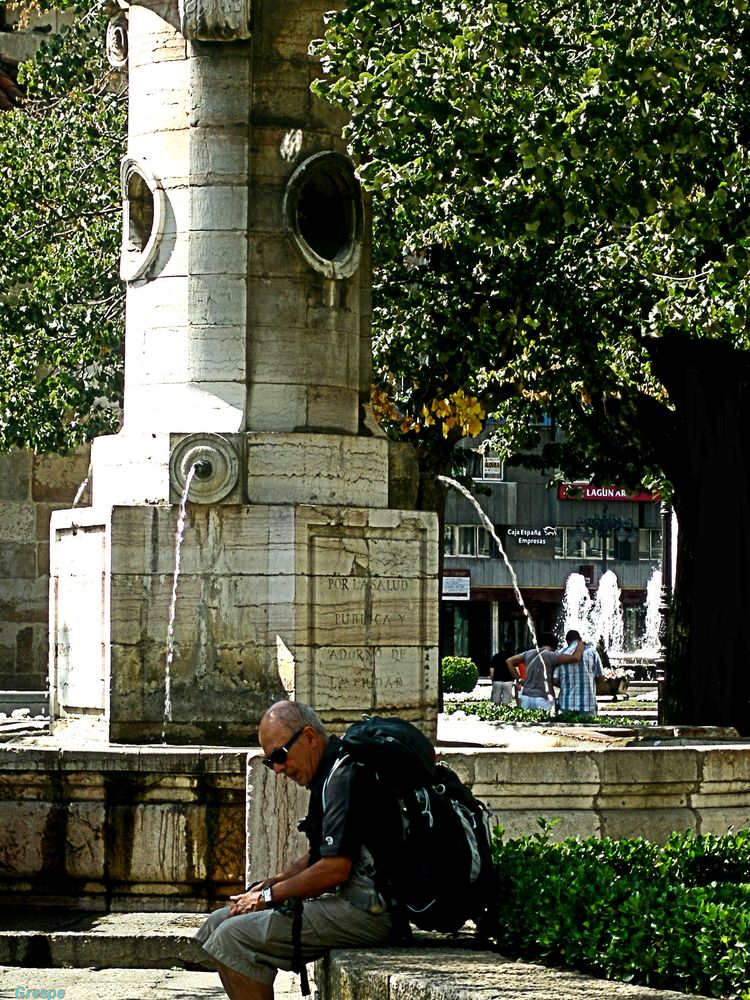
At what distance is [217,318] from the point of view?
11.9 meters

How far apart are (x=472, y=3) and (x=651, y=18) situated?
4.28ft

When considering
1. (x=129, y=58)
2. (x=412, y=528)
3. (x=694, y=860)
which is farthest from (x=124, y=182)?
(x=694, y=860)

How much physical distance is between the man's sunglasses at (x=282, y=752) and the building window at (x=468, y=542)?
5867cm

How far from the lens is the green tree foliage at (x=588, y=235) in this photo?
44.3 ft

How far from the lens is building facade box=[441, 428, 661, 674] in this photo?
215ft

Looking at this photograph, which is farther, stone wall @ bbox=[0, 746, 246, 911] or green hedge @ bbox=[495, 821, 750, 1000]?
stone wall @ bbox=[0, 746, 246, 911]

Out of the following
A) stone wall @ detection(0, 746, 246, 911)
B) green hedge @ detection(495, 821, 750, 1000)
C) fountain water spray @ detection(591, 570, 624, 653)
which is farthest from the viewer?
fountain water spray @ detection(591, 570, 624, 653)

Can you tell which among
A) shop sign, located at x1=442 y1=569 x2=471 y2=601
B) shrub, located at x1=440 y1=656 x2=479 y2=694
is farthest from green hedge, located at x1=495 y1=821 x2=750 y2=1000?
shop sign, located at x1=442 y1=569 x2=471 y2=601

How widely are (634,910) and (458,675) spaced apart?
115 ft

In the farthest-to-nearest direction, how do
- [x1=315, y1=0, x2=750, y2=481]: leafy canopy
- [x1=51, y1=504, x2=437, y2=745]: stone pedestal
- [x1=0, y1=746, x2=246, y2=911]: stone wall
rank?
[x1=315, y1=0, x2=750, y2=481]: leafy canopy
[x1=51, y1=504, x2=437, y2=745]: stone pedestal
[x1=0, y1=746, x2=246, y2=911]: stone wall

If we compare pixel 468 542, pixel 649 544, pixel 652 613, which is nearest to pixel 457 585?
pixel 468 542

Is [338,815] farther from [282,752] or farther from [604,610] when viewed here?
[604,610]

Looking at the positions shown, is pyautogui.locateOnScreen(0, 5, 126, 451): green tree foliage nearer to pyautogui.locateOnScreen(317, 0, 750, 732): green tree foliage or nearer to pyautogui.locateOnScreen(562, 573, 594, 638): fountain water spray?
pyautogui.locateOnScreen(317, 0, 750, 732): green tree foliage

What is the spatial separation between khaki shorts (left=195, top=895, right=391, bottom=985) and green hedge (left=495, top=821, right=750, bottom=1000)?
451mm
